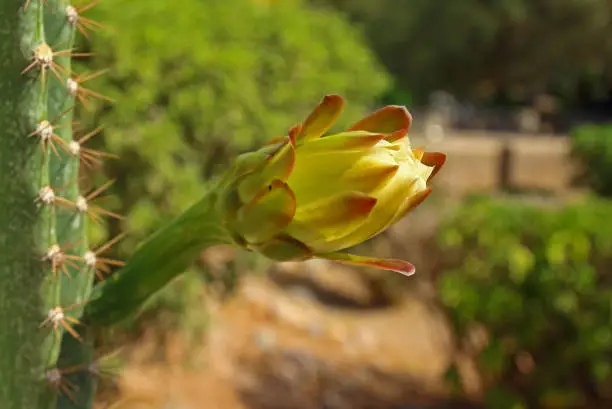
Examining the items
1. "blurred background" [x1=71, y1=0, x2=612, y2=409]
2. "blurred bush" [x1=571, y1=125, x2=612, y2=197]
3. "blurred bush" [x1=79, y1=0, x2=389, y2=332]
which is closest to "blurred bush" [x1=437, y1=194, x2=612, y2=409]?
"blurred background" [x1=71, y1=0, x2=612, y2=409]

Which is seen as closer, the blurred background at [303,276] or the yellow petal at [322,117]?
the yellow petal at [322,117]

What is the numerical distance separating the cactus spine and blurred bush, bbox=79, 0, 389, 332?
1.85 meters

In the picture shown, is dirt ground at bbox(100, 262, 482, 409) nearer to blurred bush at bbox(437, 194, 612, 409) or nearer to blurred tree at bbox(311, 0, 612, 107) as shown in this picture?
blurred bush at bbox(437, 194, 612, 409)

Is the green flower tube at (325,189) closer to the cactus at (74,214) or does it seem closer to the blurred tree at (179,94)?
the cactus at (74,214)

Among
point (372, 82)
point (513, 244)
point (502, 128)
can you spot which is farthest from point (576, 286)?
point (502, 128)

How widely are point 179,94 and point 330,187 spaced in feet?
10.0

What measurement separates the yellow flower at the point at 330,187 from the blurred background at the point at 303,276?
1.20 meters

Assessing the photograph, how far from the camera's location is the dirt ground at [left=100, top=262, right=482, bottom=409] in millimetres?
4504

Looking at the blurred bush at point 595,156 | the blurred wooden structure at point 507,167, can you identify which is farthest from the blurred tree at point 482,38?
the blurred bush at point 595,156

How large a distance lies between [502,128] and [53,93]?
2160 centimetres

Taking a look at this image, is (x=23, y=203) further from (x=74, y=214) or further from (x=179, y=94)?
(x=179, y=94)

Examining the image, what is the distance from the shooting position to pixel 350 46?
6336 millimetres

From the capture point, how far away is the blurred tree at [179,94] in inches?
136

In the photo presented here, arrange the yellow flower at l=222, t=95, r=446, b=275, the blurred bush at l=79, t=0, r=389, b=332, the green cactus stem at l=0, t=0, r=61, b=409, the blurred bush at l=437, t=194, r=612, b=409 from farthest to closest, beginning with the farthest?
the blurred bush at l=437, t=194, r=612, b=409 < the blurred bush at l=79, t=0, r=389, b=332 < the green cactus stem at l=0, t=0, r=61, b=409 < the yellow flower at l=222, t=95, r=446, b=275
